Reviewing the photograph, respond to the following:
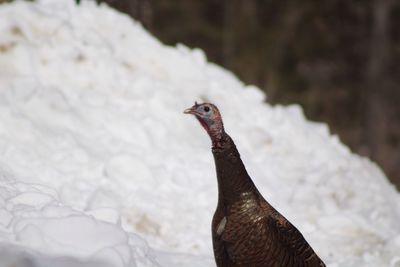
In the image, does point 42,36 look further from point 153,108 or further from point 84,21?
point 153,108

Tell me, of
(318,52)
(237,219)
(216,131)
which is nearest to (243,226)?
(237,219)

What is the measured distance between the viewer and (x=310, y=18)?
635 inches

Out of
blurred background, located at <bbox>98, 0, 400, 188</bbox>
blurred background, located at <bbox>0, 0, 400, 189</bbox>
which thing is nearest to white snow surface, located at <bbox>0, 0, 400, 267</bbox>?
blurred background, located at <bbox>98, 0, 400, 188</bbox>

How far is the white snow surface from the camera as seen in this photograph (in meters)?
4.54

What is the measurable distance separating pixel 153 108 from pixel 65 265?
284 cm

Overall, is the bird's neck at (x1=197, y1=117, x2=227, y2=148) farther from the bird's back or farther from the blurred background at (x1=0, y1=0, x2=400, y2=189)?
the blurred background at (x1=0, y1=0, x2=400, y2=189)

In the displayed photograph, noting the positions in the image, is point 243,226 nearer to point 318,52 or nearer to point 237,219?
point 237,219

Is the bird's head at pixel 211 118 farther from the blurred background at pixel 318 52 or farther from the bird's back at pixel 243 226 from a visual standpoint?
the blurred background at pixel 318 52

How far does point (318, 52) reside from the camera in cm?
1642

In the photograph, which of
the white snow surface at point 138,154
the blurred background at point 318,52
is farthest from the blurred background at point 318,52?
the white snow surface at point 138,154

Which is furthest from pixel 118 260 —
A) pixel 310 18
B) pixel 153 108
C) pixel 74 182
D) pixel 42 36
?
pixel 310 18

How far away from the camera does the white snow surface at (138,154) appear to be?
14.9 feet

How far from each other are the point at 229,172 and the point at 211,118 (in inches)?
11.2

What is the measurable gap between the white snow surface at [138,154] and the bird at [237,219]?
0.56 meters
